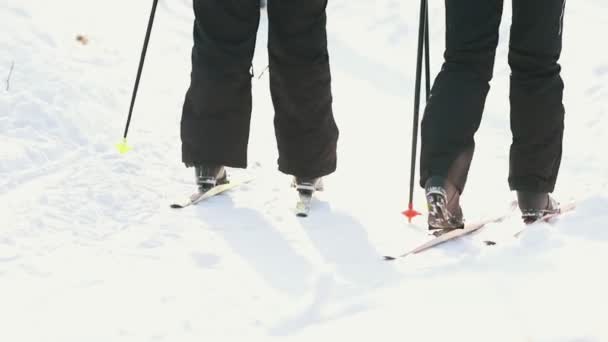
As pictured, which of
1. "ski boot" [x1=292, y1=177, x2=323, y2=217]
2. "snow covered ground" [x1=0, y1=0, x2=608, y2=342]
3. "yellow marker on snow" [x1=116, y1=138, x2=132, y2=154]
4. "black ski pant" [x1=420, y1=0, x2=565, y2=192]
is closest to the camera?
"snow covered ground" [x1=0, y1=0, x2=608, y2=342]

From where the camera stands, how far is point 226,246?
290 centimetres

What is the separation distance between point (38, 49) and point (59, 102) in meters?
0.74

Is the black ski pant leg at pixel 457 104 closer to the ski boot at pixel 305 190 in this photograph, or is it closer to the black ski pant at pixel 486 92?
the black ski pant at pixel 486 92

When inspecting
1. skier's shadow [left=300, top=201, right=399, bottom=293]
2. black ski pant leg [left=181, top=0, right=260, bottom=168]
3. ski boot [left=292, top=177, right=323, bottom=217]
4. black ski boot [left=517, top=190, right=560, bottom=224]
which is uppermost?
black ski pant leg [left=181, top=0, right=260, bottom=168]

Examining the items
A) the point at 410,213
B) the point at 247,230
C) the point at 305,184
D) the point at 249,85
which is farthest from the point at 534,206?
the point at 249,85

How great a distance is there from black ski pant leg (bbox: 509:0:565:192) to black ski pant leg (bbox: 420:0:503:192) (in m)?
0.11

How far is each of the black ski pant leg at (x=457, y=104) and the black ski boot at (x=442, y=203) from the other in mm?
26

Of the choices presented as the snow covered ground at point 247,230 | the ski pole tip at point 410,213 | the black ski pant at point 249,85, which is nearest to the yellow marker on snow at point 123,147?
the snow covered ground at point 247,230

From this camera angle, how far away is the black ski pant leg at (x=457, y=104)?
2.77m

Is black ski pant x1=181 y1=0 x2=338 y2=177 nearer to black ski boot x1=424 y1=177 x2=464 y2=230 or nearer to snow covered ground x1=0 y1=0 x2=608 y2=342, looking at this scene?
snow covered ground x1=0 y1=0 x2=608 y2=342

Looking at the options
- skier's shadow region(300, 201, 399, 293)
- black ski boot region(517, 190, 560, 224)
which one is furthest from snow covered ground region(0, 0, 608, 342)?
black ski boot region(517, 190, 560, 224)

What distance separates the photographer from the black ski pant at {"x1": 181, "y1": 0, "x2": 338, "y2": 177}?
3.10 meters

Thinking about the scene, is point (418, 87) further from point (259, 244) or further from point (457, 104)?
point (259, 244)

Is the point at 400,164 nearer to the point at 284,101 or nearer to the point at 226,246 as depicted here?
the point at 284,101
